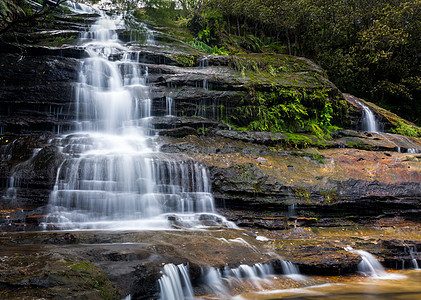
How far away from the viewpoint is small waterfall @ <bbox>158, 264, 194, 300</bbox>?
3.74m

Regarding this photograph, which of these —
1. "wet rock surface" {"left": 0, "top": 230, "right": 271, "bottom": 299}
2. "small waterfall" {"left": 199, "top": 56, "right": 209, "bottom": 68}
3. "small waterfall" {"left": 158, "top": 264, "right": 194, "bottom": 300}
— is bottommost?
"small waterfall" {"left": 158, "top": 264, "right": 194, "bottom": 300}

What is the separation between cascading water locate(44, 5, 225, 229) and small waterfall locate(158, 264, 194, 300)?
215cm

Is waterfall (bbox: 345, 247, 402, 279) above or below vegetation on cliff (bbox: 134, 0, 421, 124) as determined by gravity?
below

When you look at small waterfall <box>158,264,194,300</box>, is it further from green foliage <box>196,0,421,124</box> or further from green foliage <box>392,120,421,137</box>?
green foliage <box>196,0,421,124</box>

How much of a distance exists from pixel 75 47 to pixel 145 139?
222 inches

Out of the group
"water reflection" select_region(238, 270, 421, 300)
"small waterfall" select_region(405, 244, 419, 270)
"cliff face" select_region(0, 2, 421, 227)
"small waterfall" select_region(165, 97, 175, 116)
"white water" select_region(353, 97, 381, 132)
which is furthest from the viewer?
"white water" select_region(353, 97, 381, 132)

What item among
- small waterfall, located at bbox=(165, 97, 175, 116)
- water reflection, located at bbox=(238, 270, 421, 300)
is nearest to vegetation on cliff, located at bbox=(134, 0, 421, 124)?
small waterfall, located at bbox=(165, 97, 175, 116)

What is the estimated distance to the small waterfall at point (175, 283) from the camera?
3.74 metres

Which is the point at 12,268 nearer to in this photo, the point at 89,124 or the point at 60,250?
the point at 60,250

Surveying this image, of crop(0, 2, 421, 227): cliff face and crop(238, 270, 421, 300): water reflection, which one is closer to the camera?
crop(238, 270, 421, 300): water reflection

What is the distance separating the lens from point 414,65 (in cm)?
1811

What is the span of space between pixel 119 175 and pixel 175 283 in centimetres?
397

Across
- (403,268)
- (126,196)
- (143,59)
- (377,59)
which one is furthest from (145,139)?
(377,59)

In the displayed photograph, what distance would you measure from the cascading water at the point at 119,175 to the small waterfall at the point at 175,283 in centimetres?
215
